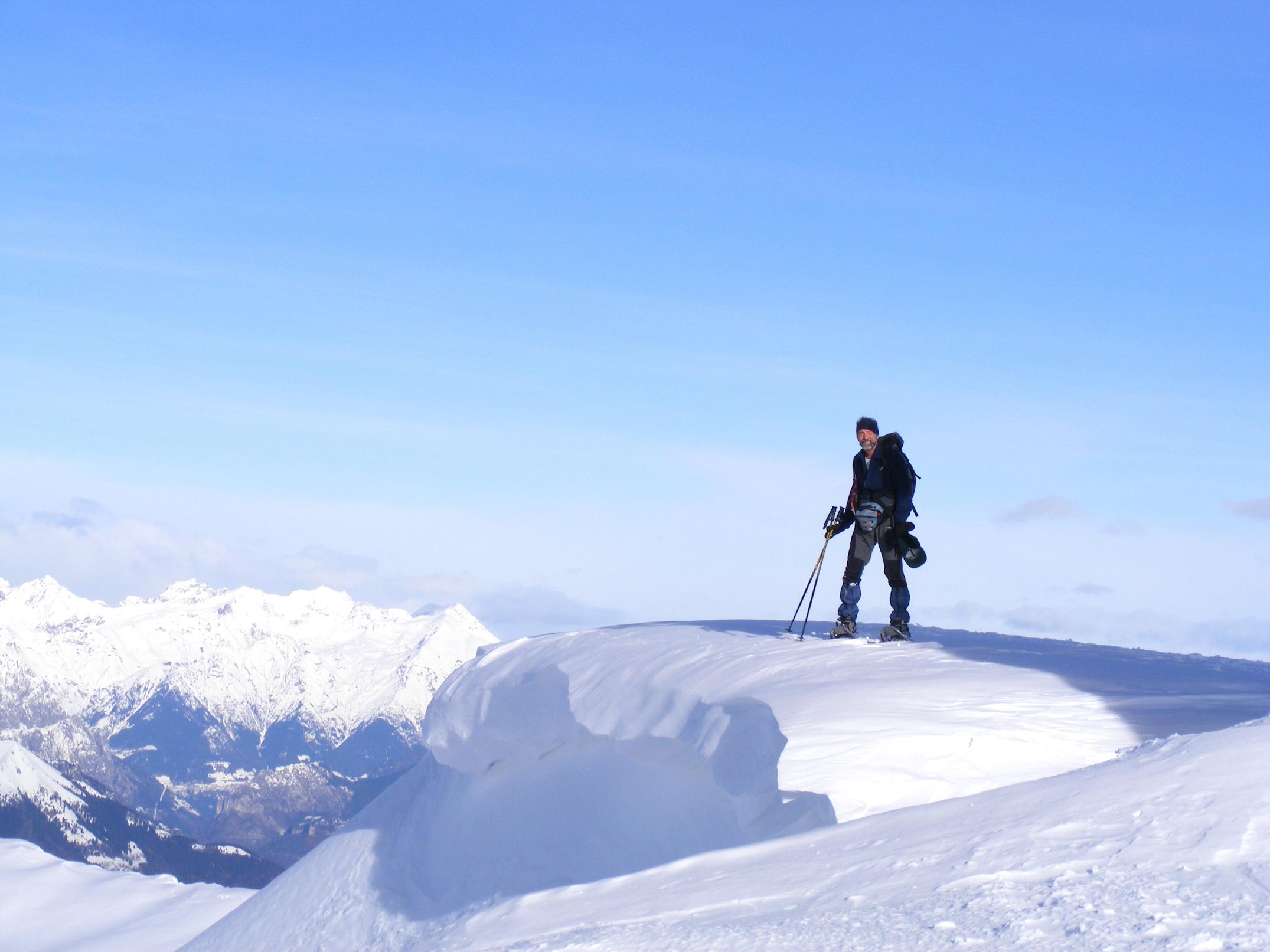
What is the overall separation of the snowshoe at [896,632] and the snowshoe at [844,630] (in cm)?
35

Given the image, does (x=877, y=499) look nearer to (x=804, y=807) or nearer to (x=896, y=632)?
(x=896, y=632)

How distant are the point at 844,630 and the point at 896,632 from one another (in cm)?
62

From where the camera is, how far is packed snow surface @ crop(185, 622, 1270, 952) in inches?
234

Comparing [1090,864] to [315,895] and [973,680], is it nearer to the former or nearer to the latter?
[973,680]

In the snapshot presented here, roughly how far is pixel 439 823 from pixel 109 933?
13.3 metres

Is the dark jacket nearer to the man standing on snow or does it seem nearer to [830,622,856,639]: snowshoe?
the man standing on snow

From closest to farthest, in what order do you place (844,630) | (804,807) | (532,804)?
(804,807), (532,804), (844,630)

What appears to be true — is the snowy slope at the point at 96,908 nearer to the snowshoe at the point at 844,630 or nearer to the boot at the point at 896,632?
the snowshoe at the point at 844,630

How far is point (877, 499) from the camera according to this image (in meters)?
12.9

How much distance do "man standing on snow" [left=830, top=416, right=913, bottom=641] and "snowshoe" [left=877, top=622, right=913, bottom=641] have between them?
692 mm

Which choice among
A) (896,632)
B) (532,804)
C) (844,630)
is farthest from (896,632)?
(532,804)

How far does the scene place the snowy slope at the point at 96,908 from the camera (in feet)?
75.9

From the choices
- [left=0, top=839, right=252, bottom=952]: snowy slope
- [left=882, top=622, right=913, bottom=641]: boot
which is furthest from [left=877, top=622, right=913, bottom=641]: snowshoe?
[left=0, top=839, right=252, bottom=952]: snowy slope

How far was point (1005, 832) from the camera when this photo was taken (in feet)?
22.2
